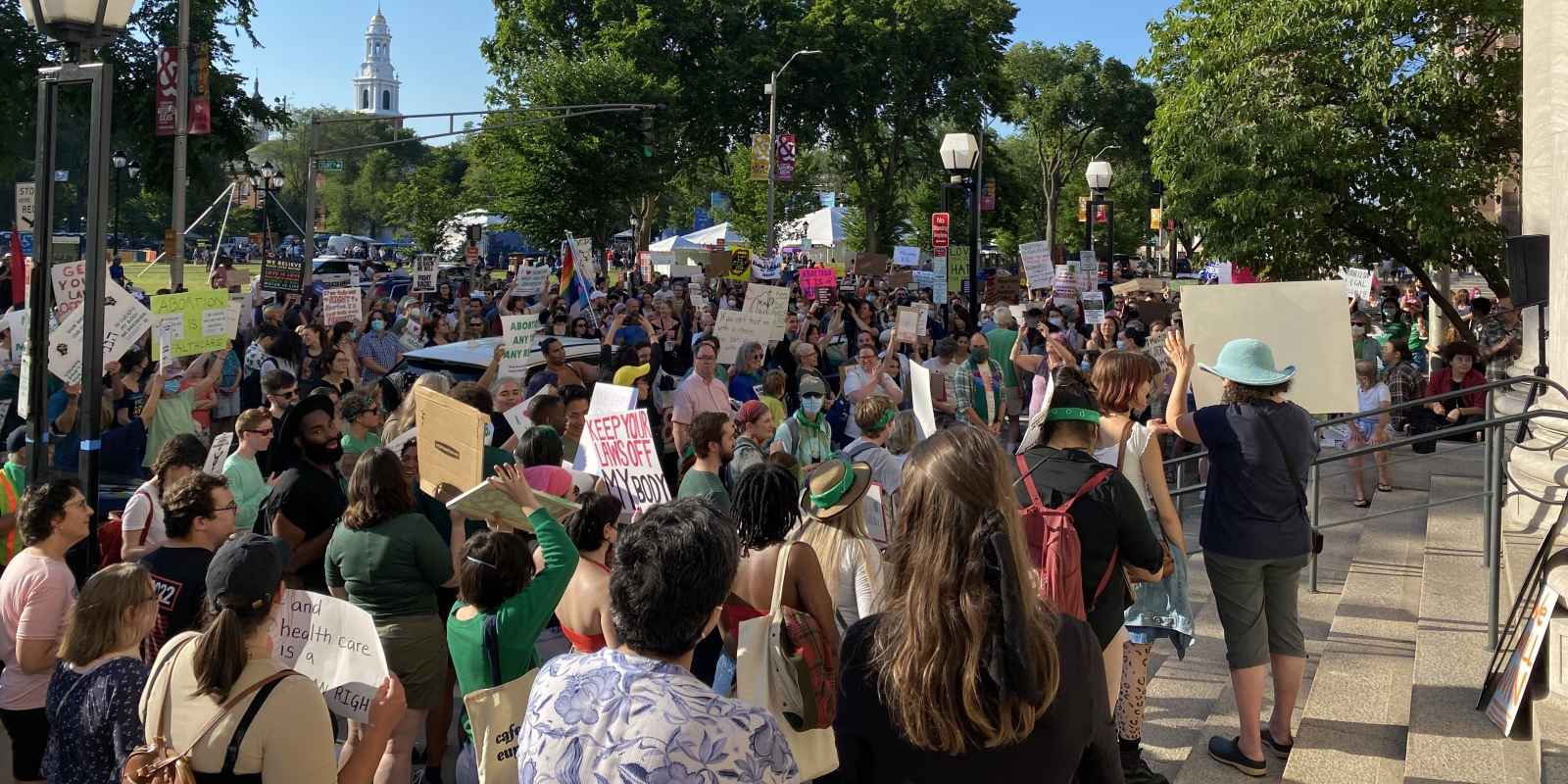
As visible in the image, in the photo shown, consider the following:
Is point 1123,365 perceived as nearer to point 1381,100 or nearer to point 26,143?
point 1381,100

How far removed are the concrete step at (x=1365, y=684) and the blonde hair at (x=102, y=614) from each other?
4293 millimetres

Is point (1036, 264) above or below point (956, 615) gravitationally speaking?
above

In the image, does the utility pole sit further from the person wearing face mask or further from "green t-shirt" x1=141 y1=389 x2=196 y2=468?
"green t-shirt" x1=141 y1=389 x2=196 y2=468

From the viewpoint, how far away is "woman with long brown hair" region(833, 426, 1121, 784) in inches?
102

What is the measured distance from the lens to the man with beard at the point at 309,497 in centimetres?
617

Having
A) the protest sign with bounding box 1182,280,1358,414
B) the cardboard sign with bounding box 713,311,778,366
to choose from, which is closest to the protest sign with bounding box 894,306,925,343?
the cardboard sign with bounding box 713,311,778,366

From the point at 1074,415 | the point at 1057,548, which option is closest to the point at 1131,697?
the point at 1057,548

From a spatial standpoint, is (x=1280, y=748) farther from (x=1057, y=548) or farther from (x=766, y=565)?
(x=766, y=565)

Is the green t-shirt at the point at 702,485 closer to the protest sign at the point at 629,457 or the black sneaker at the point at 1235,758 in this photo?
the protest sign at the point at 629,457

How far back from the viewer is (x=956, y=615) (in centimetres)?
265

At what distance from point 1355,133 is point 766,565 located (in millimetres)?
15122

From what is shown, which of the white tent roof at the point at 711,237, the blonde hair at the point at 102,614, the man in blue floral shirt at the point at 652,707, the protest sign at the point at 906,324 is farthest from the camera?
the white tent roof at the point at 711,237

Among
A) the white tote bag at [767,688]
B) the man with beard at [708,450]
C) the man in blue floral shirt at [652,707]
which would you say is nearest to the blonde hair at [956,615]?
the man in blue floral shirt at [652,707]

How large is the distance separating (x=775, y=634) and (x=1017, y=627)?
1370 millimetres
